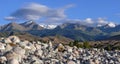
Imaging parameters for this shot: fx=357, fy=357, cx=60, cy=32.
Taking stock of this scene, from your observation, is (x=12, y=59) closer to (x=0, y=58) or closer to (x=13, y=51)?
(x=0, y=58)

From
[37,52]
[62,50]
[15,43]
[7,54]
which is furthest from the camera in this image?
[62,50]

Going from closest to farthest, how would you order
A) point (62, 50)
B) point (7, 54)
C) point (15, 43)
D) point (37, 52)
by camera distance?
point (7, 54), point (37, 52), point (15, 43), point (62, 50)

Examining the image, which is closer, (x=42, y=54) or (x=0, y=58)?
(x=0, y=58)

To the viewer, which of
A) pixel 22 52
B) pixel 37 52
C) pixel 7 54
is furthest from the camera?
pixel 37 52

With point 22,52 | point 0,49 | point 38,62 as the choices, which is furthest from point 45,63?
point 0,49

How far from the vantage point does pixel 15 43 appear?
2622cm

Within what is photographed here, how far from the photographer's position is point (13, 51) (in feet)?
68.9

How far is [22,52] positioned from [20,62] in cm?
232

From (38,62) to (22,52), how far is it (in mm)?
2185

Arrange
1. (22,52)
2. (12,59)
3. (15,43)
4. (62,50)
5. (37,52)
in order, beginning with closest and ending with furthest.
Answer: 1. (12,59)
2. (22,52)
3. (37,52)
4. (15,43)
5. (62,50)

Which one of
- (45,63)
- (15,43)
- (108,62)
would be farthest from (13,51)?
(108,62)

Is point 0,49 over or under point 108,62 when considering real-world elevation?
over

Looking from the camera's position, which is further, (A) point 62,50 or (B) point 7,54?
(A) point 62,50

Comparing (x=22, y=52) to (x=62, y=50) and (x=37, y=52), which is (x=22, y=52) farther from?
(x=62, y=50)
